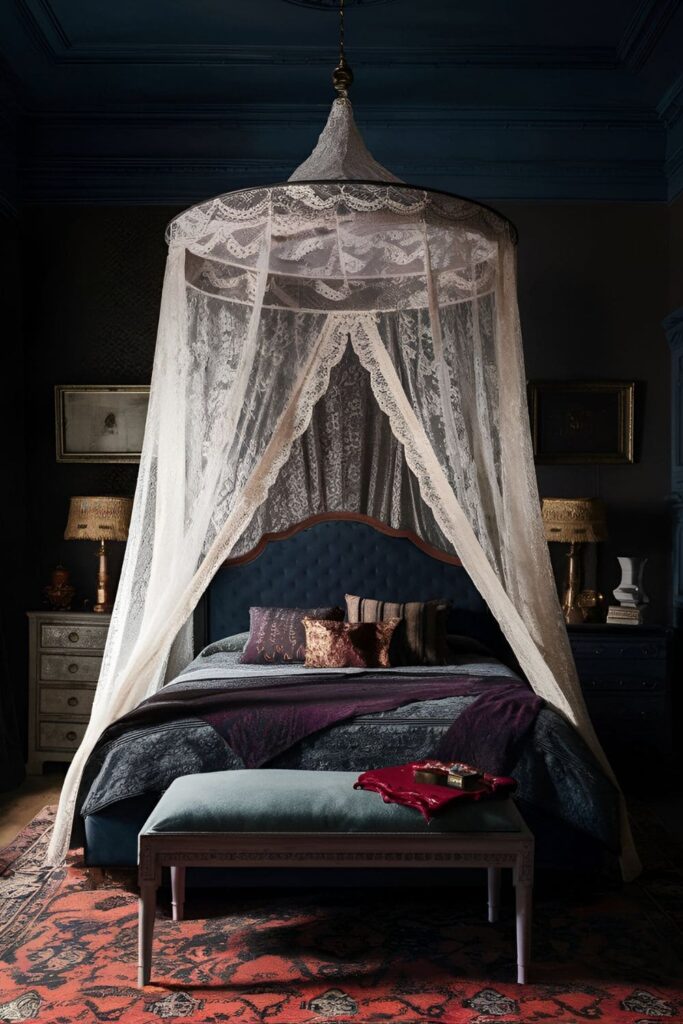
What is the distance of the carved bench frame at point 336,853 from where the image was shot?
2.83 m

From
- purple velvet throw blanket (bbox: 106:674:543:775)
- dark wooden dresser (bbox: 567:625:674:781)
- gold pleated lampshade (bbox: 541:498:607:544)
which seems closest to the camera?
purple velvet throw blanket (bbox: 106:674:543:775)

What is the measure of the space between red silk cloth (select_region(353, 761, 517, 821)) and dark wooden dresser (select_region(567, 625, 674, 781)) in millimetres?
1897

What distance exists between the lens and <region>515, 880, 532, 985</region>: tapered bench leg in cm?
282

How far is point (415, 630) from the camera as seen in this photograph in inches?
191

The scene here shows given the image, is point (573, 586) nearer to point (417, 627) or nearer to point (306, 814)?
point (417, 627)

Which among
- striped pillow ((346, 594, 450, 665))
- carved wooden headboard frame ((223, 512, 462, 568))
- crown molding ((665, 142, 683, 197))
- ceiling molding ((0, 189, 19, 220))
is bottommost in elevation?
striped pillow ((346, 594, 450, 665))

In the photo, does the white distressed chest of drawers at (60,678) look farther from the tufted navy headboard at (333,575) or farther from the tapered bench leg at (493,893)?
the tapered bench leg at (493,893)

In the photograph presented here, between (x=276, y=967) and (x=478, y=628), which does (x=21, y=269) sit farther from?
(x=276, y=967)

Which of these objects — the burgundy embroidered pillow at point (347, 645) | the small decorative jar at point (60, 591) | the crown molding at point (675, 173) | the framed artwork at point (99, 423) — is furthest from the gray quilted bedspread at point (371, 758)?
the crown molding at point (675, 173)

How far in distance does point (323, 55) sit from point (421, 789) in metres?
3.57

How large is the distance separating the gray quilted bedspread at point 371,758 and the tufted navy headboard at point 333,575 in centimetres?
171

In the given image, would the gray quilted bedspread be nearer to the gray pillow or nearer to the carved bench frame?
the carved bench frame

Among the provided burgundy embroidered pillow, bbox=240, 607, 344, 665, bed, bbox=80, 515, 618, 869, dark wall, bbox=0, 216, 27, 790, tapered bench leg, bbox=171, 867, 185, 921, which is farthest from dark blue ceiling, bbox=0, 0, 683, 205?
tapered bench leg, bbox=171, 867, 185, 921

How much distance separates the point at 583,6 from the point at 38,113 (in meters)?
2.85
